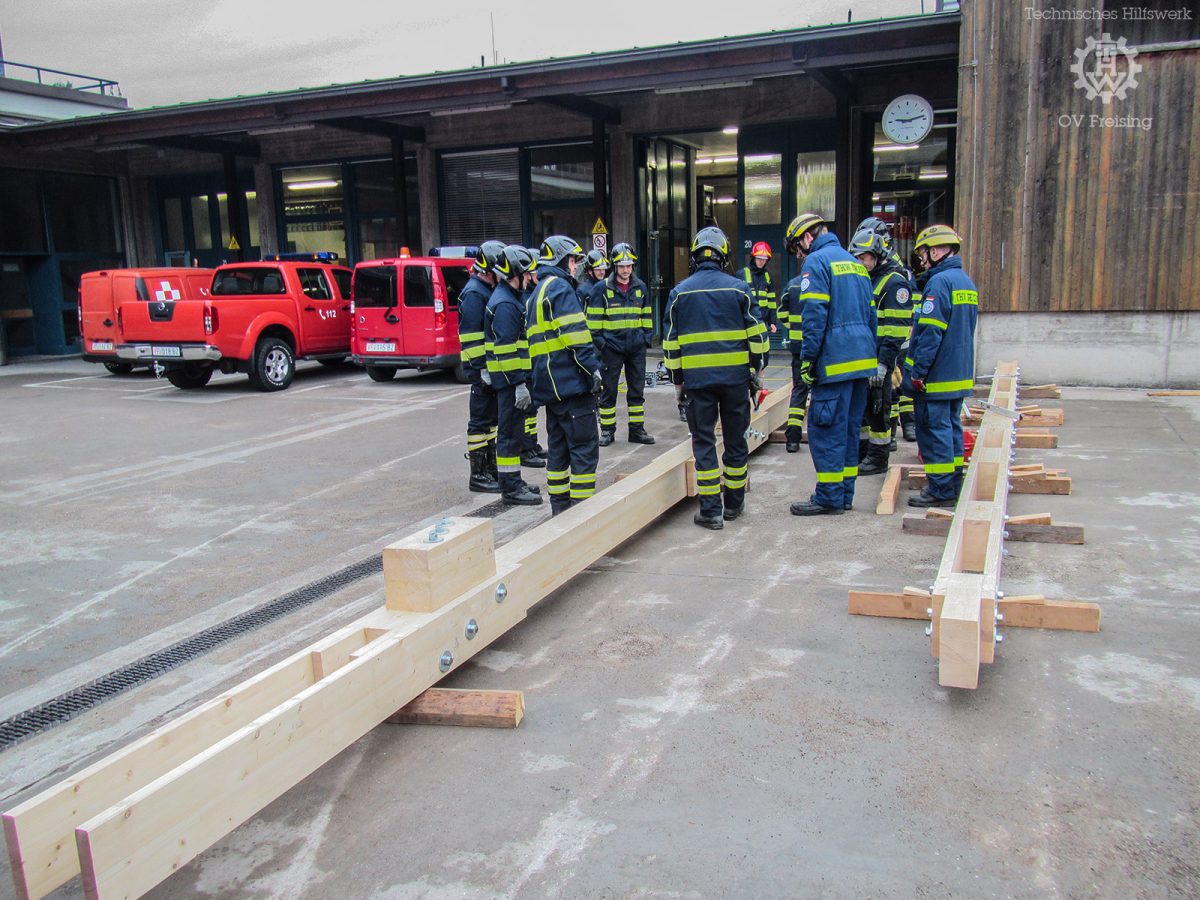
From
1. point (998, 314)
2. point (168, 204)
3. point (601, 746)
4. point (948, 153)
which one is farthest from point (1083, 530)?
point (168, 204)

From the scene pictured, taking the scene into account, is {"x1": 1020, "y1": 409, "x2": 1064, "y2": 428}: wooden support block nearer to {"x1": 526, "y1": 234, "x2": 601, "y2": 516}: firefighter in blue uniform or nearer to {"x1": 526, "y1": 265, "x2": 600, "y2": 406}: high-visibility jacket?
{"x1": 526, "y1": 234, "x2": 601, "y2": 516}: firefighter in blue uniform

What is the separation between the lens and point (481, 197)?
20.2 m

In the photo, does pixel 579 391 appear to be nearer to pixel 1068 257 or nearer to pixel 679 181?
pixel 1068 257

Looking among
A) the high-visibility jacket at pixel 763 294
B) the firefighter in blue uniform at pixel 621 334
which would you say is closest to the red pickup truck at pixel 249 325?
the firefighter in blue uniform at pixel 621 334

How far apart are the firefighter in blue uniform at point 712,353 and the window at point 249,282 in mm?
10591

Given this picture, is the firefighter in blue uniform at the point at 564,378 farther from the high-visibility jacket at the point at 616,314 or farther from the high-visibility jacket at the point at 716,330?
the high-visibility jacket at the point at 616,314

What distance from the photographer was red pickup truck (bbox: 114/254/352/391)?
1396 centimetres

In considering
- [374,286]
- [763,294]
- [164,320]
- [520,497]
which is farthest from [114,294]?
[520,497]

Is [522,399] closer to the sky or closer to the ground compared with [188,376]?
closer to the sky

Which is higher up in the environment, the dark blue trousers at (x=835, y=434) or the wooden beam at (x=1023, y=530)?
the dark blue trousers at (x=835, y=434)

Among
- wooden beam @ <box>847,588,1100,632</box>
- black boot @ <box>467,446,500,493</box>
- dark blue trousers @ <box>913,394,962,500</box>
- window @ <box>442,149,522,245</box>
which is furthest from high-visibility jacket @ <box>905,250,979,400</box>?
window @ <box>442,149,522,245</box>

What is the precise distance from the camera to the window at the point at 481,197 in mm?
19891

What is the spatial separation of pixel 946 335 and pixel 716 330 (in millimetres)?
1732

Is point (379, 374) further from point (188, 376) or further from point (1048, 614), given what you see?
point (1048, 614)
